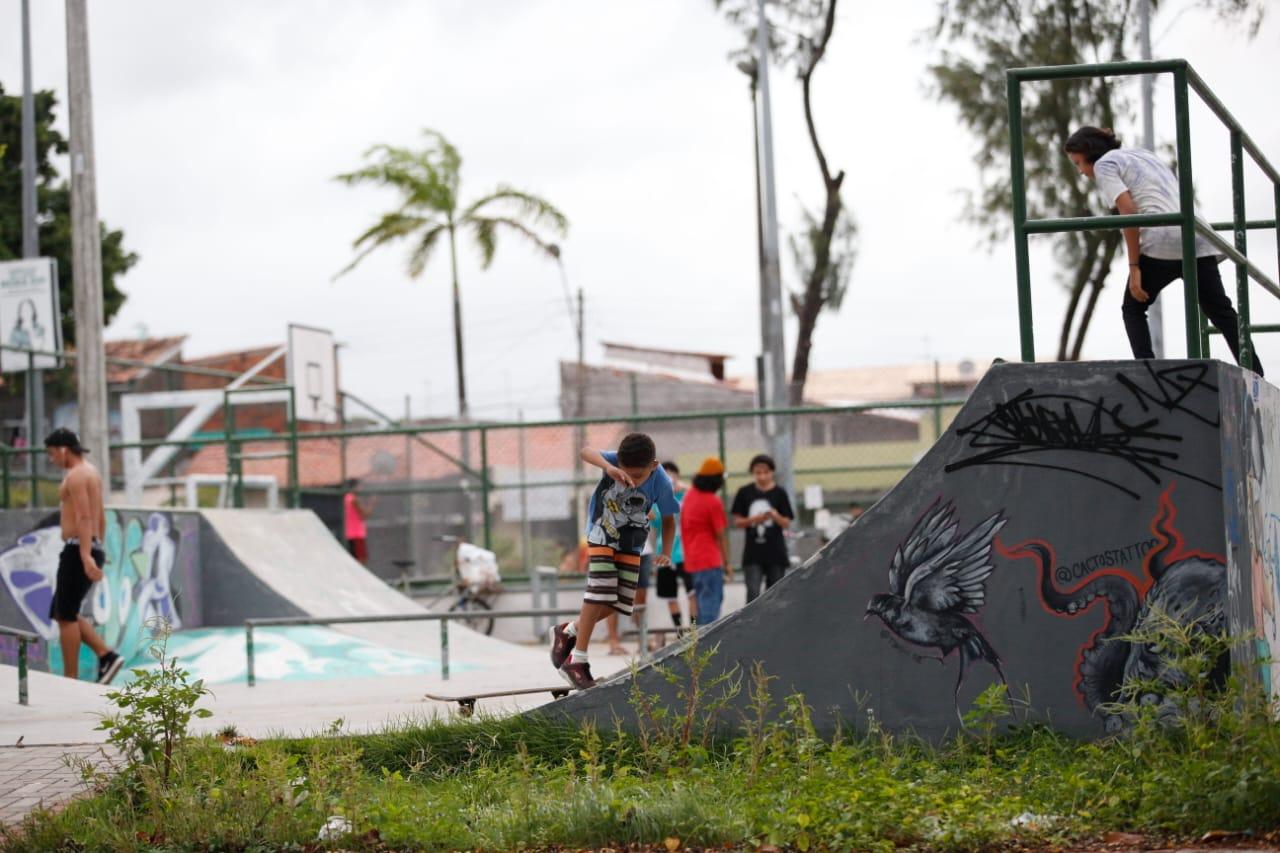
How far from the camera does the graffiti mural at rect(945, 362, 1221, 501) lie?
22.2 ft

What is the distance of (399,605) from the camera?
16.9m

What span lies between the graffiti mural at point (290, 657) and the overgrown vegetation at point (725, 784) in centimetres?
679

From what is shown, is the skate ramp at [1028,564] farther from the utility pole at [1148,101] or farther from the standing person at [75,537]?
the utility pole at [1148,101]

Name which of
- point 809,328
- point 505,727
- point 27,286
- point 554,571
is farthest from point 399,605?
point 809,328

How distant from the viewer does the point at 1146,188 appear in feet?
23.8

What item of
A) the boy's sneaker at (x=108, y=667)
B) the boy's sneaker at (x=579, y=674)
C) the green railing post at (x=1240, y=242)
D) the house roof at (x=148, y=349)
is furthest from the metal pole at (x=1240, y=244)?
the house roof at (x=148, y=349)

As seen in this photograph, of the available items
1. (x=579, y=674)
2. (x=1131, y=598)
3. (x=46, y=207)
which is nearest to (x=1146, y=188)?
(x=1131, y=598)

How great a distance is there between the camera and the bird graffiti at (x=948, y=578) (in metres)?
6.91

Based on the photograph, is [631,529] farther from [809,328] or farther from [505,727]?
[809,328]

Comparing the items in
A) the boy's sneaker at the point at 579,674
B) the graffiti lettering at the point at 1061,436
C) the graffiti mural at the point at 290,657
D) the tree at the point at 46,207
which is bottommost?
the graffiti mural at the point at 290,657

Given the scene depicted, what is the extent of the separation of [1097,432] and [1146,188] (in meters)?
1.25

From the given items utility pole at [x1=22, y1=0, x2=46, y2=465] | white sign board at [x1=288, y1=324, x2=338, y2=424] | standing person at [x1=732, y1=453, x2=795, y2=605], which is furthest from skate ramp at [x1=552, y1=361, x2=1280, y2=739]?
utility pole at [x1=22, y1=0, x2=46, y2=465]

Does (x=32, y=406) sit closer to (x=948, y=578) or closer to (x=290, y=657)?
(x=290, y=657)

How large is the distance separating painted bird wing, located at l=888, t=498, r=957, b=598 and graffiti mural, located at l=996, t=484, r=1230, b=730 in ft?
1.02
